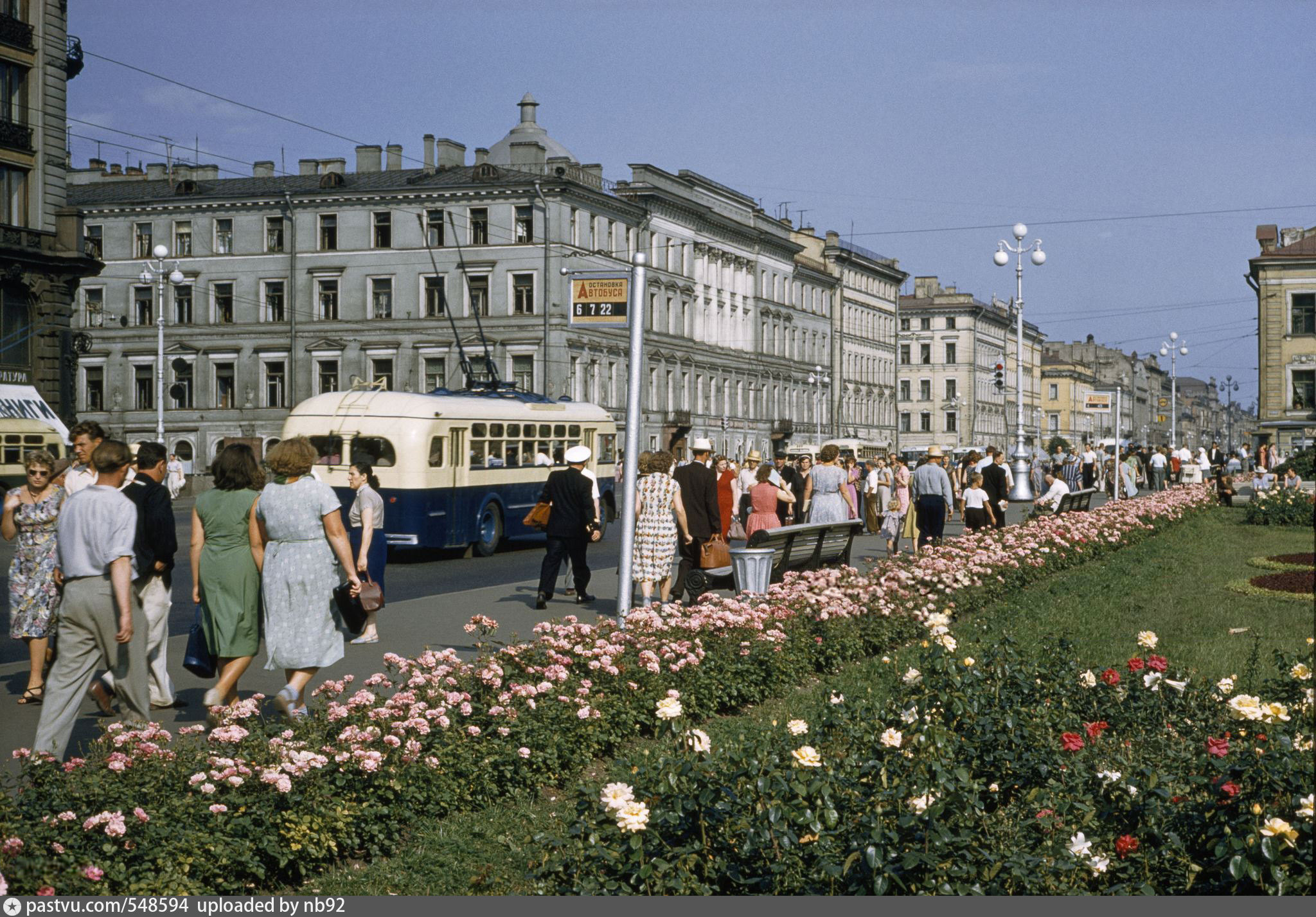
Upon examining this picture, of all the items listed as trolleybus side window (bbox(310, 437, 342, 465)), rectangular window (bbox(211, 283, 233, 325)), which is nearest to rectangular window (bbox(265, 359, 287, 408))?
rectangular window (bbox(211, 283, 233, 325))

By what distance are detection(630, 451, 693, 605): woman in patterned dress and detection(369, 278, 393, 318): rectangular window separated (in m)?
57.1

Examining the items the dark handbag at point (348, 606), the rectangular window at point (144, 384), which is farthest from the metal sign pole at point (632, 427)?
the rectangular window at point (144, 384)

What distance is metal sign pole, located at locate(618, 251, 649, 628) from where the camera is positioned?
1120 cm

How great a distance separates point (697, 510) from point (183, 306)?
6041cm

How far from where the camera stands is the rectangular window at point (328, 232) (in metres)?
69.7

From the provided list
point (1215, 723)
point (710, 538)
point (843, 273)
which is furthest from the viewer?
point (843, 273)

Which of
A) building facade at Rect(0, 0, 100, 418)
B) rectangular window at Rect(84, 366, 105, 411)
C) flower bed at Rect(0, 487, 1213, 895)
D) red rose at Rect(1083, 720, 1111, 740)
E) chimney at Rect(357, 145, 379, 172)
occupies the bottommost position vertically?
flower bed at Rect(0, 487, 1213, 895)

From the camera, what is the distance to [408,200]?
68875mm

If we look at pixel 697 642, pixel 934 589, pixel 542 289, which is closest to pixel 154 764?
pixel 697 642

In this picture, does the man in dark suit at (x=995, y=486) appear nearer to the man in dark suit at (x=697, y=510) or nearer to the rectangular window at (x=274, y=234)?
the man in dark suit at (x=697, y=510)

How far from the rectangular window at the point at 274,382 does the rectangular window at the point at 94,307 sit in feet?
24.8

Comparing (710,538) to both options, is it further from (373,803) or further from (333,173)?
(333,173)

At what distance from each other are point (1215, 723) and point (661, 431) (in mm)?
70557

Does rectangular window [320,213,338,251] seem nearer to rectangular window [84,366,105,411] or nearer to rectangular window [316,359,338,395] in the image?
rectangular window [316,359,338,395]
